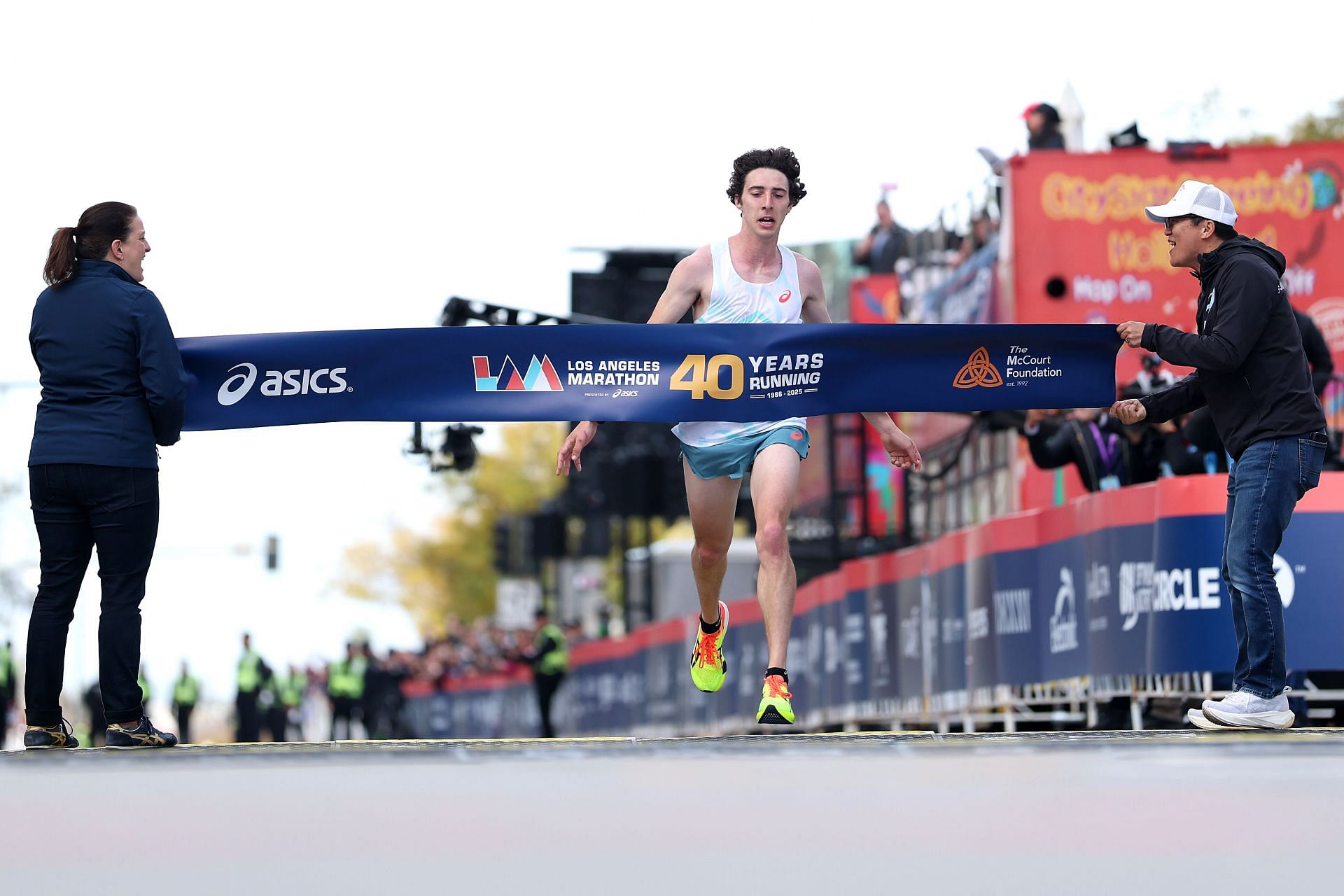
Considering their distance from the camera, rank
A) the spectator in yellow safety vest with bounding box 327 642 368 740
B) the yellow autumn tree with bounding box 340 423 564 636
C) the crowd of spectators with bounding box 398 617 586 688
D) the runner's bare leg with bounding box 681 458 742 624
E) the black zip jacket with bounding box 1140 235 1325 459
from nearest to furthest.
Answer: the black zip jacket with bounding box 1140 235 1325 459
the runner's bare leg with bounding box 681 458 742 624
the spectator in yellow safety vest with bounding box 327 642 368 740
the crowd of spectators with bounding box 398 617 586 688
the yellow autumn tree with bounding box 340 423 564 636

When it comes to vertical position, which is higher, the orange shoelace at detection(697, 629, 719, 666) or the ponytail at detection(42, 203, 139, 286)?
the ponytail at detection(42, 203, 139, 286)

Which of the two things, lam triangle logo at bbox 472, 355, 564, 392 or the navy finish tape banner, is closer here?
the navy finish tape banner

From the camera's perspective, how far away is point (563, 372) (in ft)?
31.1

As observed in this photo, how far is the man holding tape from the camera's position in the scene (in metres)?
8.05

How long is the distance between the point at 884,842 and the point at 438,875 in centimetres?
92

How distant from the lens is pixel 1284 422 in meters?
8.09

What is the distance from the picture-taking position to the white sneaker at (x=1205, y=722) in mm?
8117

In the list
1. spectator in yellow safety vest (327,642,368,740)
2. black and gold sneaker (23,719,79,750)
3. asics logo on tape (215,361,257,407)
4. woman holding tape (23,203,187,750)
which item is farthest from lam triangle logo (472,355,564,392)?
spectator in yellow safety vest (327,642,368,740)

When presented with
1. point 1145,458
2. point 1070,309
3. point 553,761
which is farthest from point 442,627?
point 553,761

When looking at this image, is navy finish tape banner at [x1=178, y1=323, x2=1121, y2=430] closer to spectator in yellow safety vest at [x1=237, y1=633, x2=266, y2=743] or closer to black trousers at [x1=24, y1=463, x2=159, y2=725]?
black trousers at [x1=24, y1=463, x2=159, y2=725]

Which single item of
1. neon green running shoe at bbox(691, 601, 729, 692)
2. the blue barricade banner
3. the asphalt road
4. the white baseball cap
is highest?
the white baseball cap

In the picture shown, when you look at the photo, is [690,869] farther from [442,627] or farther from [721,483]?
[442,627]

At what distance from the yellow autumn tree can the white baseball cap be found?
56.6 meters

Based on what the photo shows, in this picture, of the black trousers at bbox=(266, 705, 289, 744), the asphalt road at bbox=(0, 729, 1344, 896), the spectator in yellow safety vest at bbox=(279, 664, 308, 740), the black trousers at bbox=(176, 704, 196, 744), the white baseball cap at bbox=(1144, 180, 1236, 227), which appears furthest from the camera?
the spectator in yellow safety vest at bbox=(279, 664, 308, 740)
